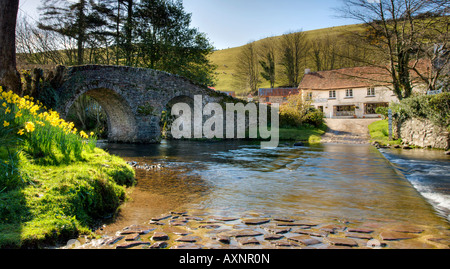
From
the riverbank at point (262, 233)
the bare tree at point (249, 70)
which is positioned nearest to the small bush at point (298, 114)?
the riverbank at point (262, 233)

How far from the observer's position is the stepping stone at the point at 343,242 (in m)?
3.47

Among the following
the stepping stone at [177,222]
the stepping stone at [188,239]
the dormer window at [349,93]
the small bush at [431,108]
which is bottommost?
the stepping stone at [177,222]

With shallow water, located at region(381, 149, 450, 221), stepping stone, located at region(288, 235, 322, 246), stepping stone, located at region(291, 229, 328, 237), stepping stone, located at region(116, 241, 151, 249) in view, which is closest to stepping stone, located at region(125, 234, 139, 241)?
stepping stone, located at region(116, 241, 151, 249)

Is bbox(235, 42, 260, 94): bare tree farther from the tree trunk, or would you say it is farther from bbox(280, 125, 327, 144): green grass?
the tree trunk

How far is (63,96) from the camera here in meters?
15.8

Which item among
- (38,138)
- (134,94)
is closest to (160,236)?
(38,138)

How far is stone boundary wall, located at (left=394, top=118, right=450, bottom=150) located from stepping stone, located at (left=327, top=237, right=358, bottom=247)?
13539mm

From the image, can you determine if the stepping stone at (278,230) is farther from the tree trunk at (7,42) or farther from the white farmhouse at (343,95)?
the white farmhouse at (343,95)

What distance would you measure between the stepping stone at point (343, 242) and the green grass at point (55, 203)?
2853 millimetres

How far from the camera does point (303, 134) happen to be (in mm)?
22875

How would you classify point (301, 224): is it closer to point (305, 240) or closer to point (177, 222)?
point (305, 240)

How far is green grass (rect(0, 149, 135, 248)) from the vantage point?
3.24m

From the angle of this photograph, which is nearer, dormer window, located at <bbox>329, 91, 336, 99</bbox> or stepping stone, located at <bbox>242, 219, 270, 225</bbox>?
stepping stone, located at <bbox>242, 219, 270, 225</bbox>
